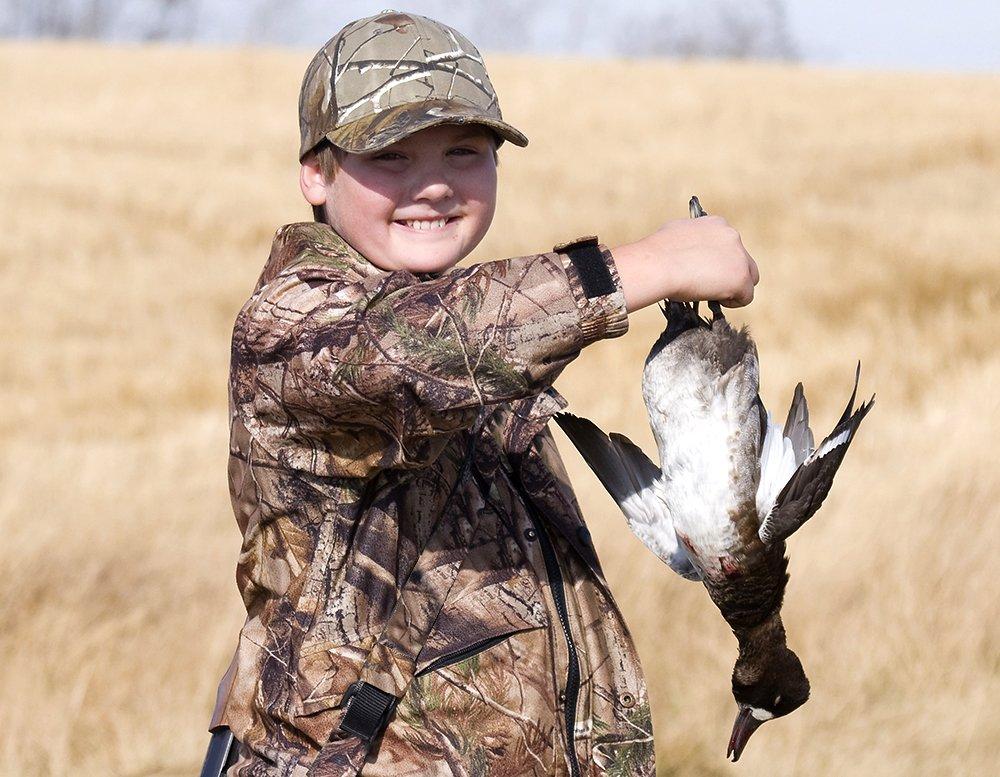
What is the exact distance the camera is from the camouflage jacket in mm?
1954

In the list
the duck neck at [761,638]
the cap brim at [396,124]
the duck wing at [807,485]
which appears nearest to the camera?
the cap brim at [396,124]

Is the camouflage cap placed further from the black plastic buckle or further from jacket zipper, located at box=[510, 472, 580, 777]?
the black plastic buckle

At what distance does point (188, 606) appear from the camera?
5.68 m

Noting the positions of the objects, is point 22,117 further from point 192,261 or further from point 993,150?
point 993,150

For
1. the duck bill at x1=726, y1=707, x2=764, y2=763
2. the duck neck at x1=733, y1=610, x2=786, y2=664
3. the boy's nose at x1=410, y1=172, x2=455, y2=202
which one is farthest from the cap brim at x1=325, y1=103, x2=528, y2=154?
the duck bill at x1=726, y1=707, x2=764, y2=763

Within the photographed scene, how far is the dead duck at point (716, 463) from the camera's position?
2.77m

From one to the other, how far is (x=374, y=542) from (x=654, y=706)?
3315mm

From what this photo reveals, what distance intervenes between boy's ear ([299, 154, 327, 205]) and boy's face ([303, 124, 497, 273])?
0.15ft

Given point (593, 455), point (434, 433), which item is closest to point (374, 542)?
point (434, 433)

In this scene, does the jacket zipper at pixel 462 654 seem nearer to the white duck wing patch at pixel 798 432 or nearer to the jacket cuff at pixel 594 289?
the jacket cuff at pixel 594 289

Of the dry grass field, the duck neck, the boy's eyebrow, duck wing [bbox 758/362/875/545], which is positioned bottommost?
the duck neck

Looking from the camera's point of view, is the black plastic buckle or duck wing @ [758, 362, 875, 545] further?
duck wing @ [758, 362, 875, 545]

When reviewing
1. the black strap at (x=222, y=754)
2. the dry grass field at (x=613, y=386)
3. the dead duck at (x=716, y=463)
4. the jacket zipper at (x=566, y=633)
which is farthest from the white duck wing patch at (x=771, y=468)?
the dry grass field at (x=613, y=386)

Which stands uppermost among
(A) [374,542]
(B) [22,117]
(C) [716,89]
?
(C) [716,89]
